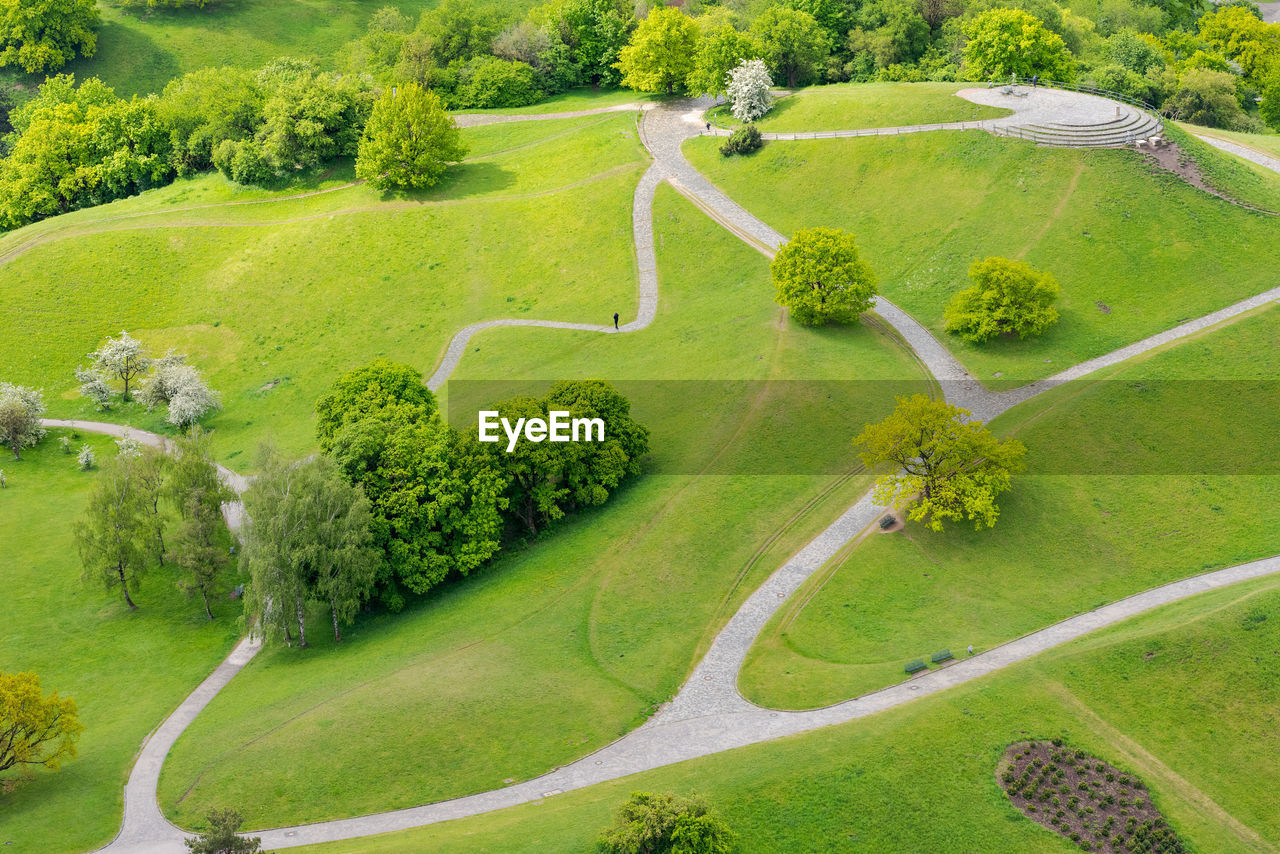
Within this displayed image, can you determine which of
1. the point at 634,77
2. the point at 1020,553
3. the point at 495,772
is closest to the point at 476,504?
the point at 495,772

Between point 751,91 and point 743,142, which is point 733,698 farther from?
point 751,91

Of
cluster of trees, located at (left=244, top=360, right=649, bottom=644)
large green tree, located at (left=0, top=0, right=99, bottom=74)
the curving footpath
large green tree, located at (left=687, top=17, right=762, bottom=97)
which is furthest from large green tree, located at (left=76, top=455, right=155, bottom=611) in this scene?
large green tree, located at (left=0, top=0, right=99, bottom=74)

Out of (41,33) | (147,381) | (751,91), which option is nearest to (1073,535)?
(751,91)

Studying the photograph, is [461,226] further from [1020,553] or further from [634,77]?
[1020,553]

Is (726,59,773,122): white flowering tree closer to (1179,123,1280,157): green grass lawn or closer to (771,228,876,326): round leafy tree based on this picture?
(771,228,876,326): round leafy tree

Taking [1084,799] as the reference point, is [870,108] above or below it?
above
